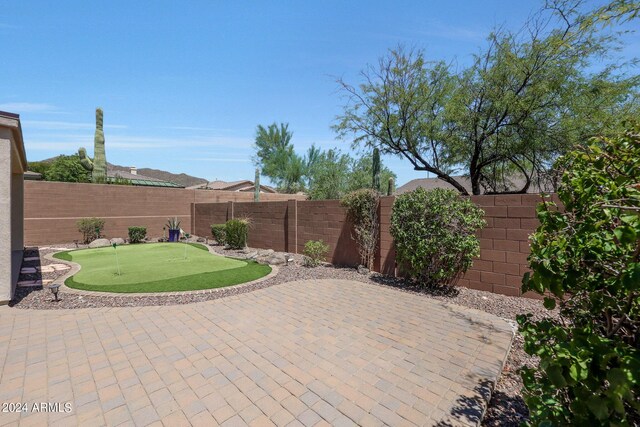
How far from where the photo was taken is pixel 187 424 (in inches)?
93.4

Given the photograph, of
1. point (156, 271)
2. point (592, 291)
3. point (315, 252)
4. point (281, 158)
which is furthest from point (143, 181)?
point (592, 291)

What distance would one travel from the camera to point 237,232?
40.1 ft

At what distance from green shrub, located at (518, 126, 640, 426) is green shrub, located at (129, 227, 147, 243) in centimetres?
1643

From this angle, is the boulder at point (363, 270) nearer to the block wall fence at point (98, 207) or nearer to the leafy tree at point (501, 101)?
the leafy tree at point (501, 101)

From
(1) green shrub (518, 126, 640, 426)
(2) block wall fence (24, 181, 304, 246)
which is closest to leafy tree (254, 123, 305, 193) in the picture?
(2) block wall fence (24, 181, 304, 246)

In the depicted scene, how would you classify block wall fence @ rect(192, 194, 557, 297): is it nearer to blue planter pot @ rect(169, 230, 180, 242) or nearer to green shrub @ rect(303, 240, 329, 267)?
green shrub @ rect(303, 240, 329, 267)

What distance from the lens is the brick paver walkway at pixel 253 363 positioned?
253 centimetres

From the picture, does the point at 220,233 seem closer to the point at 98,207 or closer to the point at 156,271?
the point at 156,271

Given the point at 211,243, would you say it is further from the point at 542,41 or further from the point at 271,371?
the point at 542,41

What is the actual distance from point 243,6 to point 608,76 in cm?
1156

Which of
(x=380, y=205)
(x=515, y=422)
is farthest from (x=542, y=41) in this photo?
A: (x=515, y=422)

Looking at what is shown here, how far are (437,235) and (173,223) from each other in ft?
47.8

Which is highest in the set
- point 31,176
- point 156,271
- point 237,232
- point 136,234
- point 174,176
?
point 174,176

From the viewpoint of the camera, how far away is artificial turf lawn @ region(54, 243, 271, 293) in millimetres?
6328
